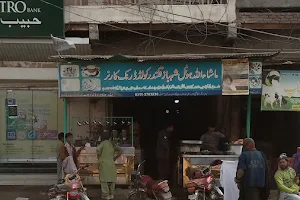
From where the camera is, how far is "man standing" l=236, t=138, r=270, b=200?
7594mm

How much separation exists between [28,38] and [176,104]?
18.5ft

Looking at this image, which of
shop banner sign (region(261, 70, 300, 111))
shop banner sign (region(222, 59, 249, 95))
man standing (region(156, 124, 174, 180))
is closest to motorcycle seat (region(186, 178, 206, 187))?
shop banner sign (region(222, 59, 249, 95))

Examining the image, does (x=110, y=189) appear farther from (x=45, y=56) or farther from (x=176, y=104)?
(x=176, y=104)

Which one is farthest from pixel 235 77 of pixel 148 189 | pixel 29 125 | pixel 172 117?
pixel 29 125

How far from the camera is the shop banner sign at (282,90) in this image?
9656mm

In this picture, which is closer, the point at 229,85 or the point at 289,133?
the point at 229,85

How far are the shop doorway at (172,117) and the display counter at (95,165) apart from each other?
3224mm

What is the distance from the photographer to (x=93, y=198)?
10180 mm

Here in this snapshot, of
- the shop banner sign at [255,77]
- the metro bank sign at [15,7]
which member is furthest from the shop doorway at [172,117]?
the metro bank sign at [15,7]

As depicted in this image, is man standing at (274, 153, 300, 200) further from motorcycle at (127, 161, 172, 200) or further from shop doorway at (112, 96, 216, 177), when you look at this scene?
shop doorway at (112, 96, 216, 177)

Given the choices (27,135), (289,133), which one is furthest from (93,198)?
(289,133)

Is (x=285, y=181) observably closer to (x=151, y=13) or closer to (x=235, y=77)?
(x=235, y=77)

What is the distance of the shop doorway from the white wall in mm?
3476

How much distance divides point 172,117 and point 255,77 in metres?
5.55
